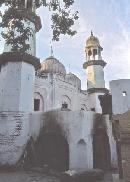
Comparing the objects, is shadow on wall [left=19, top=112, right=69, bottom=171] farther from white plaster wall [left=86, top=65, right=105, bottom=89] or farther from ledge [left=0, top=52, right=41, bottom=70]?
white plaster wall [left=86, top=65, right=105, bottom=89]

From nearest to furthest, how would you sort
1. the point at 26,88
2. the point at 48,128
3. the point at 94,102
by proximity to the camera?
the point at 48,128 → the point at 26,88 → the point at 94,102

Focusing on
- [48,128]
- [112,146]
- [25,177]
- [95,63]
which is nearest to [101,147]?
[112,146]

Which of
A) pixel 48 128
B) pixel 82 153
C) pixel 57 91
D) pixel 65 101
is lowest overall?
pixel 82 153

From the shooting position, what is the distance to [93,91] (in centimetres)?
3206

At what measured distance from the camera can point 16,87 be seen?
20875 mm

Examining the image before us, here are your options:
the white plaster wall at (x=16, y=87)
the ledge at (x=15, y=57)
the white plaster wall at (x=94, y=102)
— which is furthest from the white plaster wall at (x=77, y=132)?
the white plaster wall at (x=94, y=102)

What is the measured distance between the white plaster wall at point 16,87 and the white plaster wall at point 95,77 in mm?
12145

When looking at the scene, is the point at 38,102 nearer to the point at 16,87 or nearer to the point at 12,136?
the point at 16,87

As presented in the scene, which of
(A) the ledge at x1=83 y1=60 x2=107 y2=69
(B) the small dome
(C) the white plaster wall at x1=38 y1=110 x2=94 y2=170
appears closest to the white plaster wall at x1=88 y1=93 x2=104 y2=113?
(B) the small dome

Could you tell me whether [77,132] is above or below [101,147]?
above

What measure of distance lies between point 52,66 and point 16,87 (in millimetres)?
9944

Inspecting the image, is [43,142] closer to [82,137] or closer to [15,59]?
[82,137]

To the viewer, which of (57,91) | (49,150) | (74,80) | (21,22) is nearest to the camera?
(21,22)

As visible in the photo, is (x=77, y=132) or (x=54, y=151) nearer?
(x=77, y=132)
